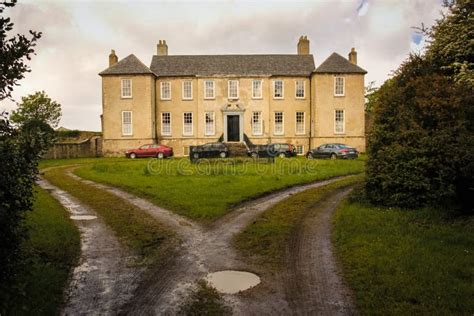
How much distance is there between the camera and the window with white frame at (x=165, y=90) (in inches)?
1603

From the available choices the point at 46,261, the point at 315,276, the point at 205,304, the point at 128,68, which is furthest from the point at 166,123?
the point at 205,304

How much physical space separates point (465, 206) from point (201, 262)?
7.87m

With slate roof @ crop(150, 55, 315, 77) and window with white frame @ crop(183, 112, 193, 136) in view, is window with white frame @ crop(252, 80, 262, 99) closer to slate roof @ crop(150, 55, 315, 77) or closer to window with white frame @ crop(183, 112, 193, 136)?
slate roof @ crop(150, 55, 315, 77)

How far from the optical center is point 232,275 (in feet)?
22.4

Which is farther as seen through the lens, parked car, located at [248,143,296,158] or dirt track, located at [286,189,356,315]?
parked car, located at [248,143,296,158]

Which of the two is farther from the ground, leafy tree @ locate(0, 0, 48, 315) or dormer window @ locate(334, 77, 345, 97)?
dormer window @ locate(334, 77, 345, 97)

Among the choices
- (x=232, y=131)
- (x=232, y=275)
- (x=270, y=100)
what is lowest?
(x=232, y=275)

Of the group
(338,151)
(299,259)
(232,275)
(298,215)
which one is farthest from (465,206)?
(338,151)

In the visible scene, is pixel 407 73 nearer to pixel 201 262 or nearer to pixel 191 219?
pixel 191 219

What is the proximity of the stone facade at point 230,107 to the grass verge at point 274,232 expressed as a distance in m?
26.5

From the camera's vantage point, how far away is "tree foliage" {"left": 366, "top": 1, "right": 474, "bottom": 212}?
1087 centimetres

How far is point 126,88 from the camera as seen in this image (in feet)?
129

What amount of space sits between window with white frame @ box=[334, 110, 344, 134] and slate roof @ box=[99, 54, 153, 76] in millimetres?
19665

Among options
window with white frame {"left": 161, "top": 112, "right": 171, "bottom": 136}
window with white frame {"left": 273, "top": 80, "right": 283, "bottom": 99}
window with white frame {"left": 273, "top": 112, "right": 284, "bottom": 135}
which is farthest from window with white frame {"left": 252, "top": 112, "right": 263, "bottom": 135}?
window with white frame {"left": 161, "top": 112, "right": 171, "bottom": 136}
